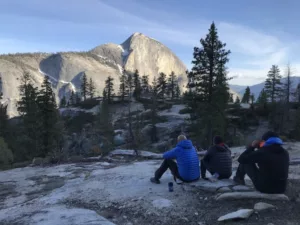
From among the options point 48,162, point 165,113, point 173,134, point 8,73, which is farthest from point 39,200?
point 8,73

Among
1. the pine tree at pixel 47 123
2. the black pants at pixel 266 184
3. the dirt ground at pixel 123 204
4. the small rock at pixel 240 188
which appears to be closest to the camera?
the dirt ground at pixel 123 204

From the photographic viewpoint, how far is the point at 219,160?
22.9ft

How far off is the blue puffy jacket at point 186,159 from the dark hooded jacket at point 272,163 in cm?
151

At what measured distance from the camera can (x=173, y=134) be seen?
4700cm

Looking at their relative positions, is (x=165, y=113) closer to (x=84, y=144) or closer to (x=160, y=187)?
(x=84, y=144)

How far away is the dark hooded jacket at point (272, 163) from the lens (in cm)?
542

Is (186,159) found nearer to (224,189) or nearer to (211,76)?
(224,189)

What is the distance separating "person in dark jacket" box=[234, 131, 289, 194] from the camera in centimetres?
542

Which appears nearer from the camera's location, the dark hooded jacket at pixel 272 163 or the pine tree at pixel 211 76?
the dark hooded jacket at pixel 272 163

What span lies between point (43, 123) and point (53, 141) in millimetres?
2028

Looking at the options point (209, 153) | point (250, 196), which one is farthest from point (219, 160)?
point (250, 196)

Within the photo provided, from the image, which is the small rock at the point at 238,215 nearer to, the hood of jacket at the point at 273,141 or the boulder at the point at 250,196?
the boulder at the point at 250,196

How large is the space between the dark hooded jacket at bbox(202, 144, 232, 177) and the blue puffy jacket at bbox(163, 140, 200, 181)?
388 millimetres

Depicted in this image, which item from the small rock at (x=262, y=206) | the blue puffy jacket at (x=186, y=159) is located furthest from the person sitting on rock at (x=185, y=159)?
the small rock at (x=262, y=206)
